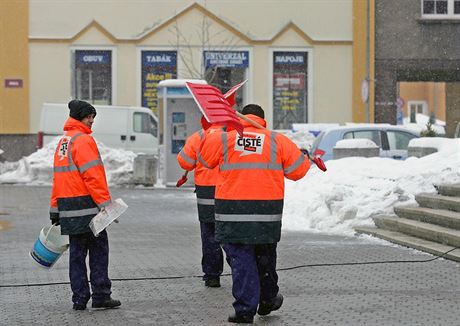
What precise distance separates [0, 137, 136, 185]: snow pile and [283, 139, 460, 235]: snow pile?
10.7 m

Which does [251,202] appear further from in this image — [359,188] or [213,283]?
[359,188]

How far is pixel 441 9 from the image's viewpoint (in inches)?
1467

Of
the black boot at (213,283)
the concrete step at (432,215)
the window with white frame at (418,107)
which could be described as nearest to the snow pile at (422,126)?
the concrete step at (432,215)

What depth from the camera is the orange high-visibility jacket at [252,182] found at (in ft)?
28.0

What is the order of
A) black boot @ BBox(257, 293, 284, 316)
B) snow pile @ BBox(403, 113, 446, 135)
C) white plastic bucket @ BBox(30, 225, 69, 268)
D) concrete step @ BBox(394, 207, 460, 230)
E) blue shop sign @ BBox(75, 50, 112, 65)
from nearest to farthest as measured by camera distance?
black boot @ BBox(257, 293, 284, 316) < white plastic bucket @ BBox(30, 225, 69, 268) < concrete step @ BBox(394, 207, 460, 230) < snow pile @ BBox(403, 113, 446, 135) < blue shop sign @ BBox(75, 50, 112, 65)

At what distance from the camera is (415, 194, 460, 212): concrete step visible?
1405 cm

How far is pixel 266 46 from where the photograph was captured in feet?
121

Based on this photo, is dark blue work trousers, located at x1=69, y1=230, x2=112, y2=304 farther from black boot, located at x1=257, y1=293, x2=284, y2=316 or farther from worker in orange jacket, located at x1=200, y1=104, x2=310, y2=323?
black boot, located at x1=257, y1=293, x2=284, y2=316

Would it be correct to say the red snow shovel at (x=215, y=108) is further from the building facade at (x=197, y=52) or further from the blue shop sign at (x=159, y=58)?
the blue shop sign at (x=159, y=58)

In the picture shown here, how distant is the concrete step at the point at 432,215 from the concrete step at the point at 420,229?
68 millimetres

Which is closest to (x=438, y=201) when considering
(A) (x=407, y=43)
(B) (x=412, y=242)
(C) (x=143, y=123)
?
(B) (x=412, y=242)

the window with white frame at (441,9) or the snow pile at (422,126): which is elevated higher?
the window with white frame at (441,9)

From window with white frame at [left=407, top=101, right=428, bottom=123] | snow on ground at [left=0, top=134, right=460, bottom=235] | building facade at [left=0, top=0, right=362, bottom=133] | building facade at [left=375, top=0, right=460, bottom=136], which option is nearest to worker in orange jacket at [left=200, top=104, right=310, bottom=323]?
snow on ground at [left=0, top=134, right=460, bottom=235]

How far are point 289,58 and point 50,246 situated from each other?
1103 inches
